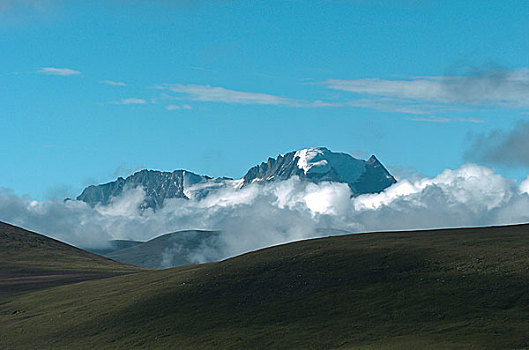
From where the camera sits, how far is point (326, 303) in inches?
4193

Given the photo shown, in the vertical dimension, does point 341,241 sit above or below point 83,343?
above

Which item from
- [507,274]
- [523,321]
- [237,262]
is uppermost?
[237,262]

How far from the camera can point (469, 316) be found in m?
91.5

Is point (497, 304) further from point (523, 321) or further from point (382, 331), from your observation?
point (382, 331)

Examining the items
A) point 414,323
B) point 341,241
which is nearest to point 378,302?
point 414,323

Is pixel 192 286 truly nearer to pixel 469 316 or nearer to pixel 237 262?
pixel 237 262

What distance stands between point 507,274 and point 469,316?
14580 millimetres

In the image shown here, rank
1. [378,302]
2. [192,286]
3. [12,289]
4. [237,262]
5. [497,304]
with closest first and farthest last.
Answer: [497,304] < [378,302] < [192,286] < [237,262] < [12,289]

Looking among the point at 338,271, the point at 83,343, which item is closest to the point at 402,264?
the point at 338,271

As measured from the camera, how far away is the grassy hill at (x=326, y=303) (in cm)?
9075

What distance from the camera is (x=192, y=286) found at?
12712 cm

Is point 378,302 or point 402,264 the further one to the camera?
point 402,264

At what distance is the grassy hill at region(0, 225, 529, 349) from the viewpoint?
9075 centimetres

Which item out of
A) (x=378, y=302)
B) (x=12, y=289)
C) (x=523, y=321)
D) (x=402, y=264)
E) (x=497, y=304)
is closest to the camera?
(x=523, y=321)
